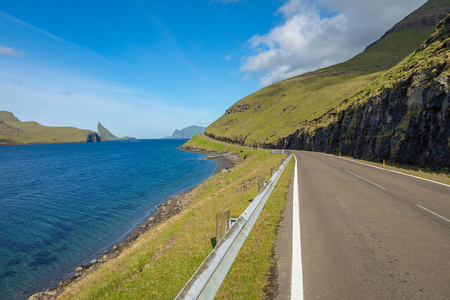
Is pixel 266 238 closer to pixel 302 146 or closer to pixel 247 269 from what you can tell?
pixel 247 269

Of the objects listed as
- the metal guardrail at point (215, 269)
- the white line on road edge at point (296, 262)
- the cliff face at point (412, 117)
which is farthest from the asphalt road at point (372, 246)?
the cliff face at point (412, 117)

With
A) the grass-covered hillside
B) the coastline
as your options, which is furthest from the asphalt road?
the coastline

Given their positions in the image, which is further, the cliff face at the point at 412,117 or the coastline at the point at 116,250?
the cliff face at the point at 412,117

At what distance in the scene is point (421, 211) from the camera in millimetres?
8328

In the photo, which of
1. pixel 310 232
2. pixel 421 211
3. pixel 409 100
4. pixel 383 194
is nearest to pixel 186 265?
pixel 310 232

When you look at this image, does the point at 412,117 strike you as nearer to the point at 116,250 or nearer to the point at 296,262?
the point at 296,262

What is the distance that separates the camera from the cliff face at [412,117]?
18.6 m

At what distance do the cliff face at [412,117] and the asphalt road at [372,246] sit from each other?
1144 cm

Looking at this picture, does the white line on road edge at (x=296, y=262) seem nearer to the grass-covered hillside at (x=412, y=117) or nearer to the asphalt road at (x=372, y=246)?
the asphalt road at (x=372, y=246)

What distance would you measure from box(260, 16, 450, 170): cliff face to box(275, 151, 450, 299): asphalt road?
37.5 feet

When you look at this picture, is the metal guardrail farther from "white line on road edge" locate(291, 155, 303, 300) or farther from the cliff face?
the cliff face

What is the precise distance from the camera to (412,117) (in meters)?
21.9

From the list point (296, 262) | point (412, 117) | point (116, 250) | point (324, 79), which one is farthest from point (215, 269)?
point (324, 79)

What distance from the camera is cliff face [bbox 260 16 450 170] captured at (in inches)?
731
